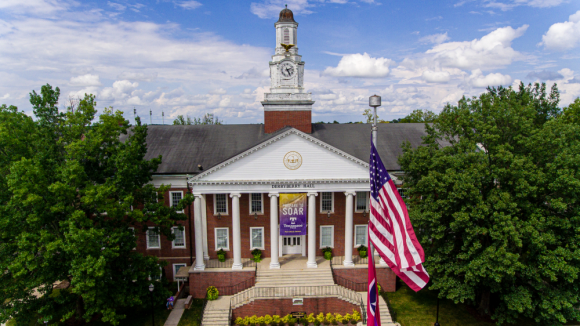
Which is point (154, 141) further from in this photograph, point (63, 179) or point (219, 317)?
point (219, 317)

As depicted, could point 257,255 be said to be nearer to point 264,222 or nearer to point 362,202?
point 264,222

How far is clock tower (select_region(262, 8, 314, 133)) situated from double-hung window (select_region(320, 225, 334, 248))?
8.30 m

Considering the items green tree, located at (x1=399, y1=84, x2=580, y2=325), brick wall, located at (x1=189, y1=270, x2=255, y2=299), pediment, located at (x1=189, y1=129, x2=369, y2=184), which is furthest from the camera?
brick wall, located at (x1=189, y1=270, x2=255, y2=299)

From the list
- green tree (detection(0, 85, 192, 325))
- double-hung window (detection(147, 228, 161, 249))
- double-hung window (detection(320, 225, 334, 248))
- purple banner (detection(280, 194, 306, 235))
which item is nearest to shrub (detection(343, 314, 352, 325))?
purple banner (detection(280, 194, 306, 235))

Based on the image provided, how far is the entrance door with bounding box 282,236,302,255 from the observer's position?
90.2ft

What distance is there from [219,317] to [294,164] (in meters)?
10.9

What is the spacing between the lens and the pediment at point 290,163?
23516 mm

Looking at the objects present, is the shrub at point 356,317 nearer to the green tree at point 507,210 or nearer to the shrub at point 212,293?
the green tree at point 507,210

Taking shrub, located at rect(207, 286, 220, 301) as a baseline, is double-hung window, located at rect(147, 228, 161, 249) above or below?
above

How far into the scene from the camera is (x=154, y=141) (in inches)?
1152

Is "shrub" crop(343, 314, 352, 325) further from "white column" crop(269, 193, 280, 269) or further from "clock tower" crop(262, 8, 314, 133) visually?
"clock tower" crop(262, 8, 314, 133)

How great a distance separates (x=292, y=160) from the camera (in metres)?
23.8

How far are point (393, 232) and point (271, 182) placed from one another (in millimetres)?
14222

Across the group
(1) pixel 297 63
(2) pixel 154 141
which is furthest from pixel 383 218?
(2) pixel 154 141
